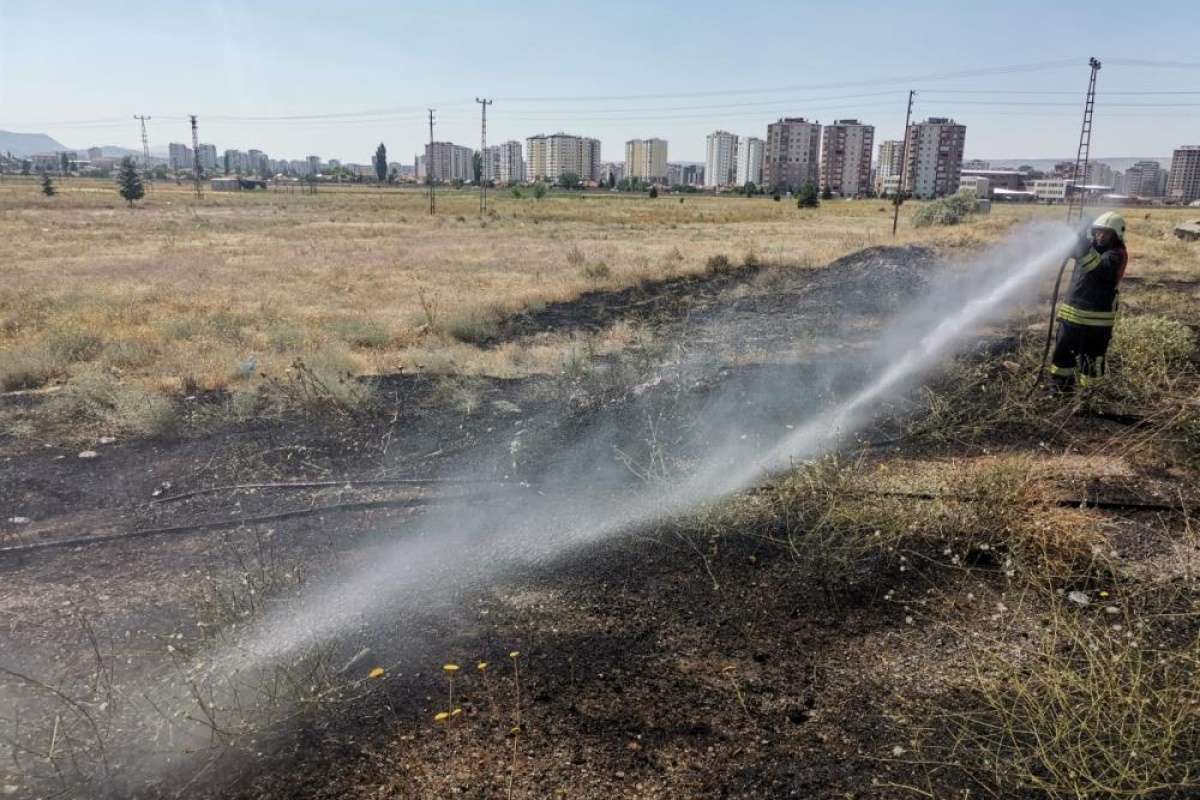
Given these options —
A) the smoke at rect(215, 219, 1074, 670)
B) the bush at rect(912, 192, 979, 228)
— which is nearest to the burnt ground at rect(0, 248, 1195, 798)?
the smoke at rect(215, 219, 1074, 670)

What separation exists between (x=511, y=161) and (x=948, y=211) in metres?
159

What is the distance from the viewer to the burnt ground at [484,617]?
299 centimetres

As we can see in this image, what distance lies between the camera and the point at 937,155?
103 metres

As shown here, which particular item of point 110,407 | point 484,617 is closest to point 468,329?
point 110,407

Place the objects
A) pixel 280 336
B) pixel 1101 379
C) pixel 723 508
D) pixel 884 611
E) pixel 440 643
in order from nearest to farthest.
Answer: pixel 440 643 < pixel 884 611 < pixel 723 508 < pixel 1101 379 < pixel 280 336

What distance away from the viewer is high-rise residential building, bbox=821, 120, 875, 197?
125562 millimetres

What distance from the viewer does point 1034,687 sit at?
3385 millimetres

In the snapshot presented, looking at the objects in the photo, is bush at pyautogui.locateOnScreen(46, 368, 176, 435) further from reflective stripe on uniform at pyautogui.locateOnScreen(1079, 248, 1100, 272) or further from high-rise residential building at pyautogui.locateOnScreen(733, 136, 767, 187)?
high-rise residential building at pyautogui.locateOnScreen(733, 136, 767, 187)

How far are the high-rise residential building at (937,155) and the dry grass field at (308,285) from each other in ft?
233

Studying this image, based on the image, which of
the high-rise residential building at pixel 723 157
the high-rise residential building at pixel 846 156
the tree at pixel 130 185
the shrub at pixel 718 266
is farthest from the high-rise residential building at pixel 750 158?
the shrub at pixel 718 266

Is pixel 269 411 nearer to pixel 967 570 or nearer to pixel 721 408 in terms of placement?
pixel 721 408

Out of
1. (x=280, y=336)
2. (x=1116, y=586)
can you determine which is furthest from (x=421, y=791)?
(x=280, y=336)

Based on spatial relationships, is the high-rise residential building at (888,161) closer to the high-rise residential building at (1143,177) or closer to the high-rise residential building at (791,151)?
the high-rise residential building at (791,151)

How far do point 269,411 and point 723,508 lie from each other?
15.1 feet
